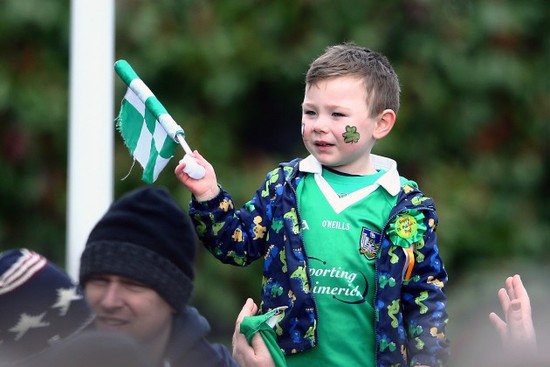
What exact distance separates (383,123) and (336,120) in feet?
0.57

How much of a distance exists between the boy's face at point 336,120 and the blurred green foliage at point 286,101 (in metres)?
3.41

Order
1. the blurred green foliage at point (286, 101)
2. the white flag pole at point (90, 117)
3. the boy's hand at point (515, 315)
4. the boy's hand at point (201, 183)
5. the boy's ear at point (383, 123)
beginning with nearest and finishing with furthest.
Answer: the boy's hand at point (515, 315) < the boy's hand at point (201, 183) < the boy's ear at point (383, 123) < the white flag pole at point (90, 117) < the blurred green foliage at point (286, 101)

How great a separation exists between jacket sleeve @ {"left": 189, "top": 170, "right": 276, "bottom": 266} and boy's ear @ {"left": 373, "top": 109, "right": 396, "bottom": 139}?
30cm

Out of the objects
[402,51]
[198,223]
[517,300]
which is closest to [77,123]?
[198,223]

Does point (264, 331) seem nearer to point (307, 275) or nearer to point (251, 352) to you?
point (251, 352)

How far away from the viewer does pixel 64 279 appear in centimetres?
265

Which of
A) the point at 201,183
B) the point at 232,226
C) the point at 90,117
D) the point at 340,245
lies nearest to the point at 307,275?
the point at 340,245

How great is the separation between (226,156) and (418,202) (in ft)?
12.5

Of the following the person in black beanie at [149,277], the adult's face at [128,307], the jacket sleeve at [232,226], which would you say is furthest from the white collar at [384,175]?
the adult's face at [128,307]

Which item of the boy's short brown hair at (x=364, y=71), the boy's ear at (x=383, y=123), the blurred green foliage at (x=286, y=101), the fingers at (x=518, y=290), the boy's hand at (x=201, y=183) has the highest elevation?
the blurred green foliage at (x=286, y=101)

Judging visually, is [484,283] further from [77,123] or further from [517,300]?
[517,300]

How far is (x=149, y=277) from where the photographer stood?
2885 millimetres

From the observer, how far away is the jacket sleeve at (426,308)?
10.9 ft

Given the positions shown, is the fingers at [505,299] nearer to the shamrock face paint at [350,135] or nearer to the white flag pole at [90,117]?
the shamrock face paint at [350,135]
